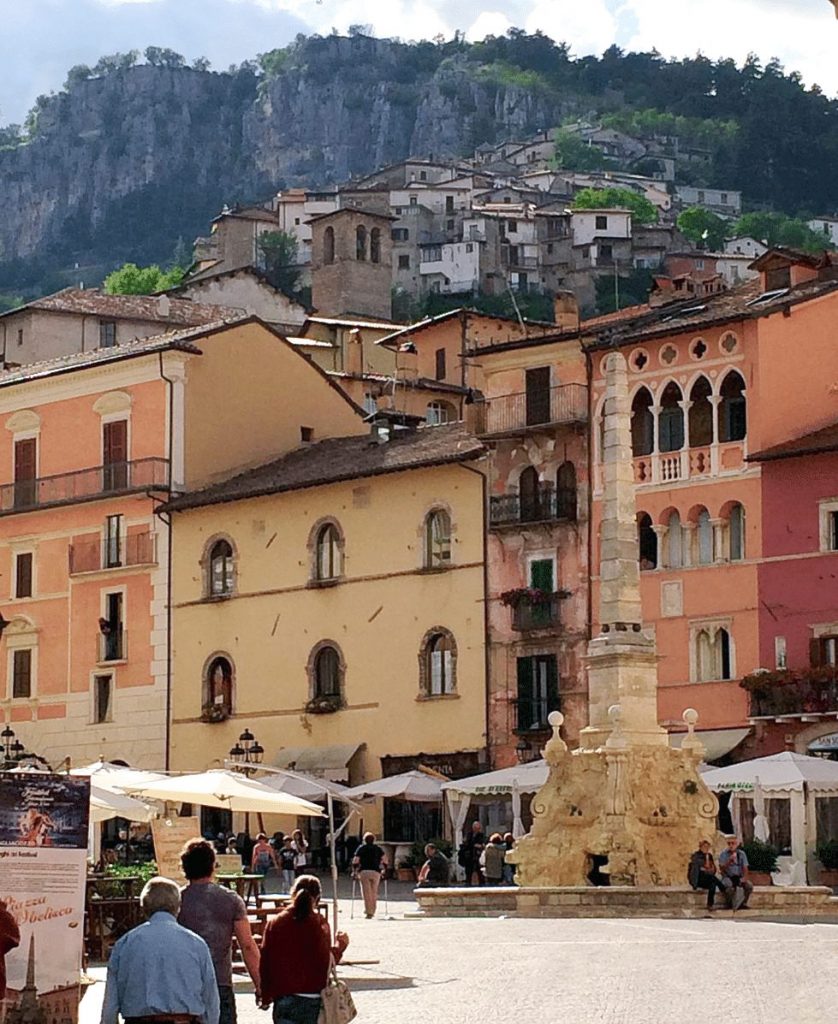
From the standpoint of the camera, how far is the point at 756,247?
574ft

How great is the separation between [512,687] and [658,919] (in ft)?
66.4

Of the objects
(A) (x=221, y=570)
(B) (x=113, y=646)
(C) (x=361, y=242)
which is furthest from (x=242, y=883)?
(C) (x=361, y=242)

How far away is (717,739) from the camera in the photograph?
5184 cm

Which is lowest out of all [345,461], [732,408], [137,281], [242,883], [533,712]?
[242,883]

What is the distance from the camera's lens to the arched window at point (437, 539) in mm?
58312

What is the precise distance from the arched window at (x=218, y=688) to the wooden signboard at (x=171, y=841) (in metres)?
28.9

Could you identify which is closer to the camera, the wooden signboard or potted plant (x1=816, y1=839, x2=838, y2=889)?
the wooden signboard

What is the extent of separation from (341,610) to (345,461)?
351 cm

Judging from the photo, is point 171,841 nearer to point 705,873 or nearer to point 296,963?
point 705,873

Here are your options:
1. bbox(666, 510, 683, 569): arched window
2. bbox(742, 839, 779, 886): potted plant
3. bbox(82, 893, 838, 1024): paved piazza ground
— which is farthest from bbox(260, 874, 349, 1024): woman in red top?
bbox(666, 510, 683, 569): arched window

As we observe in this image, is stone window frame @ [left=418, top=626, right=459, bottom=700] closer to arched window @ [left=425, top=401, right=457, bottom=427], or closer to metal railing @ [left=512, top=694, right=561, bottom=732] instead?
metal railing @ [left=512, top=694, right=561, bottom=732]

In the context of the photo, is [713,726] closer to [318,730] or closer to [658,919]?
[318,730]

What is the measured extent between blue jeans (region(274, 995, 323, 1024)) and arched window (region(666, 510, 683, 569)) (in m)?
38.8

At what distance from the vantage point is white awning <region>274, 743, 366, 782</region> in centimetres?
5825
